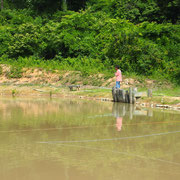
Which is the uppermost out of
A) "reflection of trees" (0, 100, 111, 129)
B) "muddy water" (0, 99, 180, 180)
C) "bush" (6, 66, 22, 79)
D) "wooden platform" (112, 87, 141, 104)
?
"bush" (6, 66, 22, 79)

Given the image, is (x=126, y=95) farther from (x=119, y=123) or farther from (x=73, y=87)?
(x=119, y=123)

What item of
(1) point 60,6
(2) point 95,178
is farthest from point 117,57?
(2) point 95,178

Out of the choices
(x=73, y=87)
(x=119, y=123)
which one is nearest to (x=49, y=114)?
(x=119, y=123)

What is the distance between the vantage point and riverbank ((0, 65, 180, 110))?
75.4 feet

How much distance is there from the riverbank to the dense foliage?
3.65ft

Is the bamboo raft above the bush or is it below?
below

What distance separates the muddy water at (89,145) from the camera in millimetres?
7707

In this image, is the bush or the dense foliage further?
the bush

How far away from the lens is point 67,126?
13.1 metres

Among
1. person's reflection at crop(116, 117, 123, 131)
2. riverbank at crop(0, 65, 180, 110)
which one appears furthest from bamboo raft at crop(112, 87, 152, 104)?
person's reflection at crop(116, 117, 123, 131)

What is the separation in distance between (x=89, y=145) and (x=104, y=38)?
70.3ft

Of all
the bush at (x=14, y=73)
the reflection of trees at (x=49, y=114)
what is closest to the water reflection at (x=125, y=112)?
the reflection of trees at (x=49, y=114)

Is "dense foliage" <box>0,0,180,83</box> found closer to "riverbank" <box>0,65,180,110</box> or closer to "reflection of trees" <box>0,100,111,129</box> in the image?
"riverbank" <box>0,65,180,110</box>

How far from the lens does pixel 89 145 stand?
397 inches
